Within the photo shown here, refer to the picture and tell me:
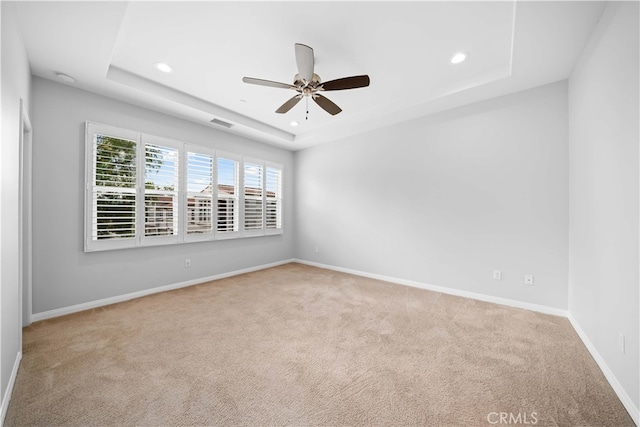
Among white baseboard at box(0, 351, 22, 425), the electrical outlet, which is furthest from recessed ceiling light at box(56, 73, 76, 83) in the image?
the electrical outlet

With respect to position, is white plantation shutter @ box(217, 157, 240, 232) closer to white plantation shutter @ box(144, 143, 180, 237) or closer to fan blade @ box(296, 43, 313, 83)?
white plantation shutter @ box(144, 143, 180, 237)

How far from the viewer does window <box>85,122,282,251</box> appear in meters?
3.26

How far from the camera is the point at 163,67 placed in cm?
291

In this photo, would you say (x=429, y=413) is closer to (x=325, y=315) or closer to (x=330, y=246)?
(x=325, y=315)

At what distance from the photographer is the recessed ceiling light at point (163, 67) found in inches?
112

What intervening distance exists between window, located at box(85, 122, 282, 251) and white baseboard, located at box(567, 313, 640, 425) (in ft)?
15.7

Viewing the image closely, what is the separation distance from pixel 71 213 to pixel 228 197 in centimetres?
211

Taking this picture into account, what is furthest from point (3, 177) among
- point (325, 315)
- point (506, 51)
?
point (506, 51)

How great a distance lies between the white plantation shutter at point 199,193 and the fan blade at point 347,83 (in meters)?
2.68

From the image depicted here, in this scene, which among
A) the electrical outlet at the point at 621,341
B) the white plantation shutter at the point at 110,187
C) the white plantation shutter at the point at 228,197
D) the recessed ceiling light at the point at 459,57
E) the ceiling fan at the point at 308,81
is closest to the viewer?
the electrical outlet at the point at 621,341

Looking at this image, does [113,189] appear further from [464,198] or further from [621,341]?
[621,341]

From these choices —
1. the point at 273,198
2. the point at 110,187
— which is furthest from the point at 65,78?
the point at 273,198

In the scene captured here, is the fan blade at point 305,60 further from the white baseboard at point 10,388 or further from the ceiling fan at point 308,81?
the white baseboard at point 10,388

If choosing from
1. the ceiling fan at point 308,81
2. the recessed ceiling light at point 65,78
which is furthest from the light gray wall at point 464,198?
the recessed ceiling light at point 65,78
